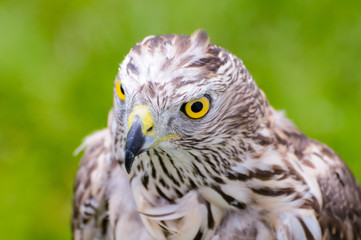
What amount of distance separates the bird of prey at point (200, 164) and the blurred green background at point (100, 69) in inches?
57.8

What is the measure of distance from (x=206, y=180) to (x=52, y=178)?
2413 millimetres

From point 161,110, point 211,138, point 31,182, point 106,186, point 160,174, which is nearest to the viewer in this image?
point 161,110

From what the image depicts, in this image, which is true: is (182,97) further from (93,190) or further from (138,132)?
(93,190)

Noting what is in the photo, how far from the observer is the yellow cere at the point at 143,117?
9.09 ft

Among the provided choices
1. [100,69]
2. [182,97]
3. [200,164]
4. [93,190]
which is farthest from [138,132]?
[100,69]

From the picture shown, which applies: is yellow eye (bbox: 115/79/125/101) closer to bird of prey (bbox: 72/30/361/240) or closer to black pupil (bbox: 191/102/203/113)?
bird of prey (bbox: 72/30/361/240)

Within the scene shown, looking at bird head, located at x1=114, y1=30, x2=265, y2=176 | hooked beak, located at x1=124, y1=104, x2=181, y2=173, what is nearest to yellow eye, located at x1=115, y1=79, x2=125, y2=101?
bird head, located at x1=114, y1=30, x2=265, y2=176

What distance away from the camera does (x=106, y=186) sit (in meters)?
3.66

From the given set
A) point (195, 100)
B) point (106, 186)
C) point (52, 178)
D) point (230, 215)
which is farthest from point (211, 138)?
point (52, 178)

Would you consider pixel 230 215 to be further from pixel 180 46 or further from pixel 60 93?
pixel 60 93

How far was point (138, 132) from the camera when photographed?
2766mm

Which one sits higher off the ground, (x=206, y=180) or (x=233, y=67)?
(x=233, y=67)

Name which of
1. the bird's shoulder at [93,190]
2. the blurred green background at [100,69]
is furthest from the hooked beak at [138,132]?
the blurred green background at [100,69]

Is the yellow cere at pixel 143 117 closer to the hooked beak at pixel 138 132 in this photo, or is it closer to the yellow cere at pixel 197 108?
the hooked beak at pixel 138 132
